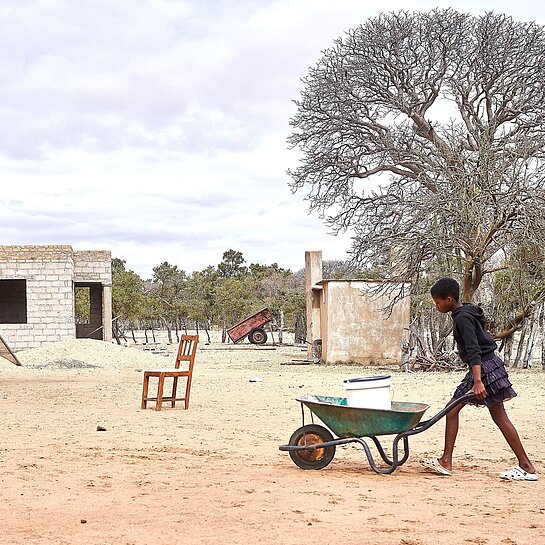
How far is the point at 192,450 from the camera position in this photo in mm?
7984

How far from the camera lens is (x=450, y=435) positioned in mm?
6805

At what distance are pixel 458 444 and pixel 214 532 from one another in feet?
13.8

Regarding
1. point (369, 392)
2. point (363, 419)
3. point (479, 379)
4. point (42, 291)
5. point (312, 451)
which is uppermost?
point (42, 291)

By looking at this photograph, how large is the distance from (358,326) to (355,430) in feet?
55.0

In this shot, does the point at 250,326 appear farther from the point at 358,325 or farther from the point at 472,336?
the point at 472,336

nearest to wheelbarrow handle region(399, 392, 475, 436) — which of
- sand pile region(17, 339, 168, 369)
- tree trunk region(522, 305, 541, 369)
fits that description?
tree trunk region(522, 305, 541, 369)

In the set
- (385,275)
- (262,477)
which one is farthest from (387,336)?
(262,477)

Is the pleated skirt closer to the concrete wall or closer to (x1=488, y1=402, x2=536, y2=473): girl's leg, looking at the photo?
(x1=488, y1=402, x2=536, y2=473): girl's leg

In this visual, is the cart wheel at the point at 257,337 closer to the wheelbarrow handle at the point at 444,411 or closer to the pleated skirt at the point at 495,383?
the wheelbarrow handle at the point at 444,411

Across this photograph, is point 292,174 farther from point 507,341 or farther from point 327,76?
point 507,341

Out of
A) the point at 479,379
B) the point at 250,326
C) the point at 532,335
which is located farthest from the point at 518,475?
the point at 250,326

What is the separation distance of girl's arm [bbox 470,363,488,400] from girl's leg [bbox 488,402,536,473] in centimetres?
20

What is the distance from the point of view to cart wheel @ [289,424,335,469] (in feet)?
22.7

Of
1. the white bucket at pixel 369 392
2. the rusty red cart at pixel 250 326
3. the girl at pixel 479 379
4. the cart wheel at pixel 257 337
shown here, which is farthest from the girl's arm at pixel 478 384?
the cart wheel at pixel 257 337
